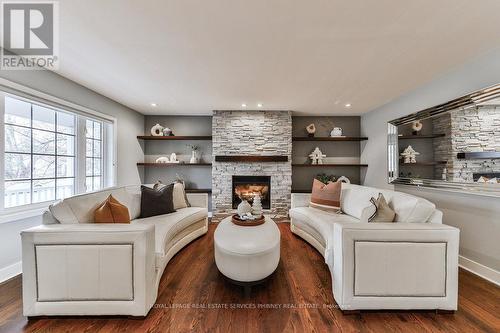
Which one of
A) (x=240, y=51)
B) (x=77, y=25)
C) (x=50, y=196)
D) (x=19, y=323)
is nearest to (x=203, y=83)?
(x=240, y=51)

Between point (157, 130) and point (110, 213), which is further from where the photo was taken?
point (157, 130)

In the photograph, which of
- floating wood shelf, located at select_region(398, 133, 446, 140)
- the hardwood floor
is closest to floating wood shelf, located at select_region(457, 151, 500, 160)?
floating wood shelf, located at select_region(398, 133, 446, 140)

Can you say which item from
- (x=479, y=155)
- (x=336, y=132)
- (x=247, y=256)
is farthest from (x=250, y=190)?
(x=479, y=155)

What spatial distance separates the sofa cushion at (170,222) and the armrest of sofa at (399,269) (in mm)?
1665

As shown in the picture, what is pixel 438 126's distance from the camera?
2645 millimetres

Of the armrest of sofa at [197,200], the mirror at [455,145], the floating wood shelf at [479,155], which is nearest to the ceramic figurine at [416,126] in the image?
the mirror at [455,145]

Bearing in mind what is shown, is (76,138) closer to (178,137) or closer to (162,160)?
(162,160)

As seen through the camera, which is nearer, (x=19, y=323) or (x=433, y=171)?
(x=19, y=323)

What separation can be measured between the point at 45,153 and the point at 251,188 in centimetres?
326

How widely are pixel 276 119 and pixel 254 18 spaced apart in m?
2.74

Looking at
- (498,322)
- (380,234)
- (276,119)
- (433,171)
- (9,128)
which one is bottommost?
(498,322)

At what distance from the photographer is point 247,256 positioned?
177 centimetres

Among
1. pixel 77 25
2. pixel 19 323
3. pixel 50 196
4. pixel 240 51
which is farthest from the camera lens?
pixel 50 196

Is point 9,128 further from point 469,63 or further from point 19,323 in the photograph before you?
point 469,63
